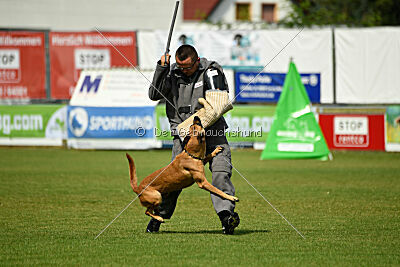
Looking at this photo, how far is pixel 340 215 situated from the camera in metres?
9.90

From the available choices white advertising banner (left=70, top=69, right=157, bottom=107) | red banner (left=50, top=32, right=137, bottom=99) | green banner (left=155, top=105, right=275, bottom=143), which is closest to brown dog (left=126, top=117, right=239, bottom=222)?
green banner (left=155, top=105, right=275, bottom=143)

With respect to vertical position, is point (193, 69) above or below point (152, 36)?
below

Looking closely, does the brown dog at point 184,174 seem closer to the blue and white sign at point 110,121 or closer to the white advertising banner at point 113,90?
the blue and white sign at point 110,121

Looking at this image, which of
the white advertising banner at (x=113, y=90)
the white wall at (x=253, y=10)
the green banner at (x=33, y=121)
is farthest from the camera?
the white wall at (x=253, y=10)

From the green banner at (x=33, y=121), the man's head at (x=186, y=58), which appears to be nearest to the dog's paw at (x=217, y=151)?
the man's head at (x=186, y=58)

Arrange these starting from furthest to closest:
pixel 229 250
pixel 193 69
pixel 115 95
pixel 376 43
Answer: pixel 376 43 < pixel 115 95 < pixel 193 69 < pixel 229 250

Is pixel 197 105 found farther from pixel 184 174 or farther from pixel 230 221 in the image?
pixel 230 221

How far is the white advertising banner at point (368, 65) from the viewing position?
26391 millimetres

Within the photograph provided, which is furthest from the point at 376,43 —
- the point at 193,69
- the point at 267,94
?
the point at 193,69

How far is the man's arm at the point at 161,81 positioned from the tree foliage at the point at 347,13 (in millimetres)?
30881

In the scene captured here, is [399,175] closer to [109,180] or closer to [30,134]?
[109,180]

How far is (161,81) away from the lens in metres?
8.01

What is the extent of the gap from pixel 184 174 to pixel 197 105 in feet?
2.69

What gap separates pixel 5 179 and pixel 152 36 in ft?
46.8
